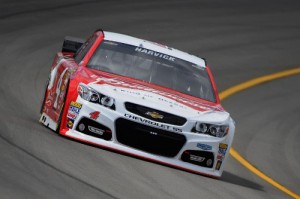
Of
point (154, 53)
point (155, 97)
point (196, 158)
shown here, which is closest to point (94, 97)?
point (155, 97)

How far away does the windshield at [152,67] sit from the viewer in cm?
1172

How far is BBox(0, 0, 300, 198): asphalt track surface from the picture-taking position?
926 centimetres

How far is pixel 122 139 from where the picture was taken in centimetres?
1057

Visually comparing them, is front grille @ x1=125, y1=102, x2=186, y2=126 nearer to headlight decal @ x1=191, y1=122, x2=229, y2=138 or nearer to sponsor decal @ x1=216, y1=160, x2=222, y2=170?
headlight decal @ x1=191, y1=122, x2=229, y2=138

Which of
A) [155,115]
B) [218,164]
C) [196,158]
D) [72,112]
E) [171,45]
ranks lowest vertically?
[171,45]

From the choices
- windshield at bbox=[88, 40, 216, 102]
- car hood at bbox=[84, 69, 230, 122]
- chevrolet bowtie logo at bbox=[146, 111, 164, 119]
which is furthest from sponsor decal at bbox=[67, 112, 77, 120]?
windshield at bbox=[88, 40, 216, 102]

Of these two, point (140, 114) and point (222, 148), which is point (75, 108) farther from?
point (222, 148)

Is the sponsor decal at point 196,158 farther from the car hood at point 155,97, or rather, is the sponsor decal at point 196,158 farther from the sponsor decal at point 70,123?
the sponsor decal at point 70,123

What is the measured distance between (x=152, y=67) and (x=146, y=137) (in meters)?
1.57

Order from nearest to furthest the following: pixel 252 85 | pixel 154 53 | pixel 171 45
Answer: pixel 154 53 → pixel 252 85 → pixel 171 45

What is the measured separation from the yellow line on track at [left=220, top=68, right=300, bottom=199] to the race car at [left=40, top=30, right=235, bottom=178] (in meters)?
1.37

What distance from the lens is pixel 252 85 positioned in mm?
20938

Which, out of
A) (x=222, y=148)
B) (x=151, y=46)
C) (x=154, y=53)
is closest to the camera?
(x=222, y=148)

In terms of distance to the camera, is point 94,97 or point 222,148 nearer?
point 94,97
